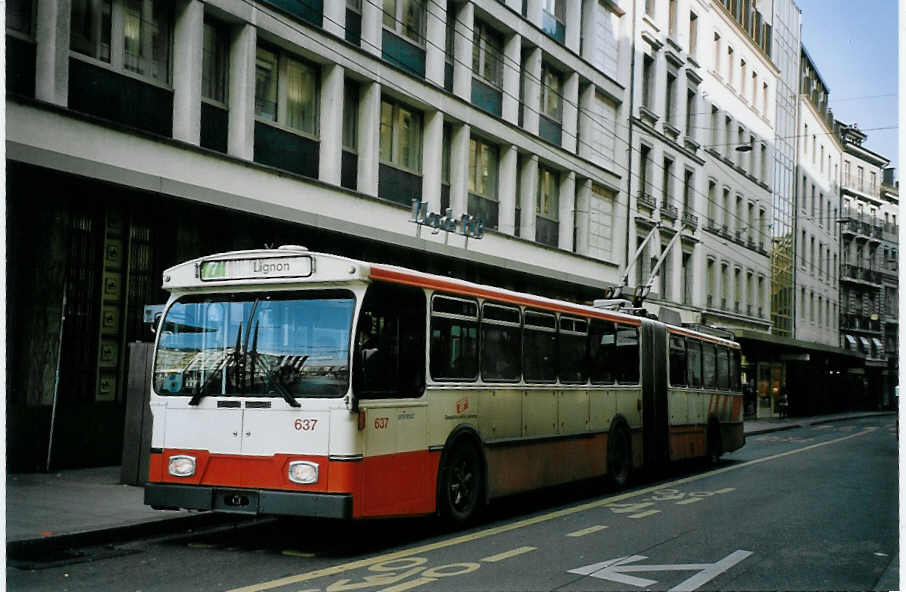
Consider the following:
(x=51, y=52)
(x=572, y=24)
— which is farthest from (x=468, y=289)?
(x=572, y=24)

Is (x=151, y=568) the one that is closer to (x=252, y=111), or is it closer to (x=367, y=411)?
(x=367, y=411)

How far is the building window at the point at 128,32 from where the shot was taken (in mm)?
15422

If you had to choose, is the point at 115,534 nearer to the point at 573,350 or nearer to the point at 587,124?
the point at 573,350

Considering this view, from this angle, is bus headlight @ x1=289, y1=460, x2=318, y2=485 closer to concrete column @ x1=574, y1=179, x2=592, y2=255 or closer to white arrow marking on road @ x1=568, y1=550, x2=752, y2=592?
white arrow marking on road @ x1=568, y1=550, x2=752, y2=592

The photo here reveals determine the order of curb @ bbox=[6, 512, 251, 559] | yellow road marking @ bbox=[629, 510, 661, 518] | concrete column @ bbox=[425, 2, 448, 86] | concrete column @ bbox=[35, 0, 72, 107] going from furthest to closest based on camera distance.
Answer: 1. concrete column @ bbox=[425, 2, 448, 86]
2. concrete column @ bbox=[35, 0, 72, 107]
3. yellow road marking @ bbox=[629, 510, 661, 518]
4. curb @ bbox=[6, 512, 251, 559]

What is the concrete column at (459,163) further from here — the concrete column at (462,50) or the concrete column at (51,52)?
the concrete column at (51,52)

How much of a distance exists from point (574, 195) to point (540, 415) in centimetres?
1947

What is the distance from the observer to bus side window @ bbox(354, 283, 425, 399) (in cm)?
930

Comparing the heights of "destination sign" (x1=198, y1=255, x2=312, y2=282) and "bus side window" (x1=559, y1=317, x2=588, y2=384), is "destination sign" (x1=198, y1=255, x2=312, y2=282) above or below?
above

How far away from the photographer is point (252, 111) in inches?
727

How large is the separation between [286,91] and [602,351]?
28.0ft

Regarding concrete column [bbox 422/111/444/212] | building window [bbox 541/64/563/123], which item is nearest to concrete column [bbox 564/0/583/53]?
building window [bbox 541/64/563/123]

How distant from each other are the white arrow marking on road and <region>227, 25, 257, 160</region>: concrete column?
11.6 m

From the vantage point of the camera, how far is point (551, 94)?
30.3 m
